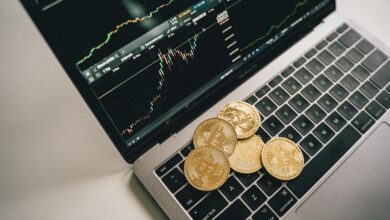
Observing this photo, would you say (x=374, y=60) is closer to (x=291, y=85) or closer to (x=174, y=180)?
(x=291, y=85)

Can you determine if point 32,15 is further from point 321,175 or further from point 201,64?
point 321,175

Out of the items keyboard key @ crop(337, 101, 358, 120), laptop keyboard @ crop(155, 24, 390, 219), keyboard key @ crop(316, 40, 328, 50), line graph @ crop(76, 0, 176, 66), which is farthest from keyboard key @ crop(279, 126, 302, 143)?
line graph @ crop(76, 0, 176, 66)

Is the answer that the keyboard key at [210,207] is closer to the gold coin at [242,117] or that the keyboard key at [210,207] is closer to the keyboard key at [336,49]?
the gold coin at [242,117]

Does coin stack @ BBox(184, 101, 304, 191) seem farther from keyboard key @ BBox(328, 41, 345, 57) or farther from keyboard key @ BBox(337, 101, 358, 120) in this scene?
keyboard key @ BBox(328, 41, 345, 57)

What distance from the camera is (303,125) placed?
643 mm

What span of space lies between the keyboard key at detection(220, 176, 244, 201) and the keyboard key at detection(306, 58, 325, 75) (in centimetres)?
29

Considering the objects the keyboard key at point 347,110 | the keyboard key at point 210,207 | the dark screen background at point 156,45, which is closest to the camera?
the dark screen background at point 156,45

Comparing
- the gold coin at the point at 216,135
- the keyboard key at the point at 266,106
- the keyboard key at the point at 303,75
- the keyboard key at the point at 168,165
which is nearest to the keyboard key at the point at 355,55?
the keyboard key at the point at 303,75

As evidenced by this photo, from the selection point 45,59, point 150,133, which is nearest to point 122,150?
point 150,133

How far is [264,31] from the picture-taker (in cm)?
67

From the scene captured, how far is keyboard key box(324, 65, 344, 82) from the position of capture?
698 millimetres

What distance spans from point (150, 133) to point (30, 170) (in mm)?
244

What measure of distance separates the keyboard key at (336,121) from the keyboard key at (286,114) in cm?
7

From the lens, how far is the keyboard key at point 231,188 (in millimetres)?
571
